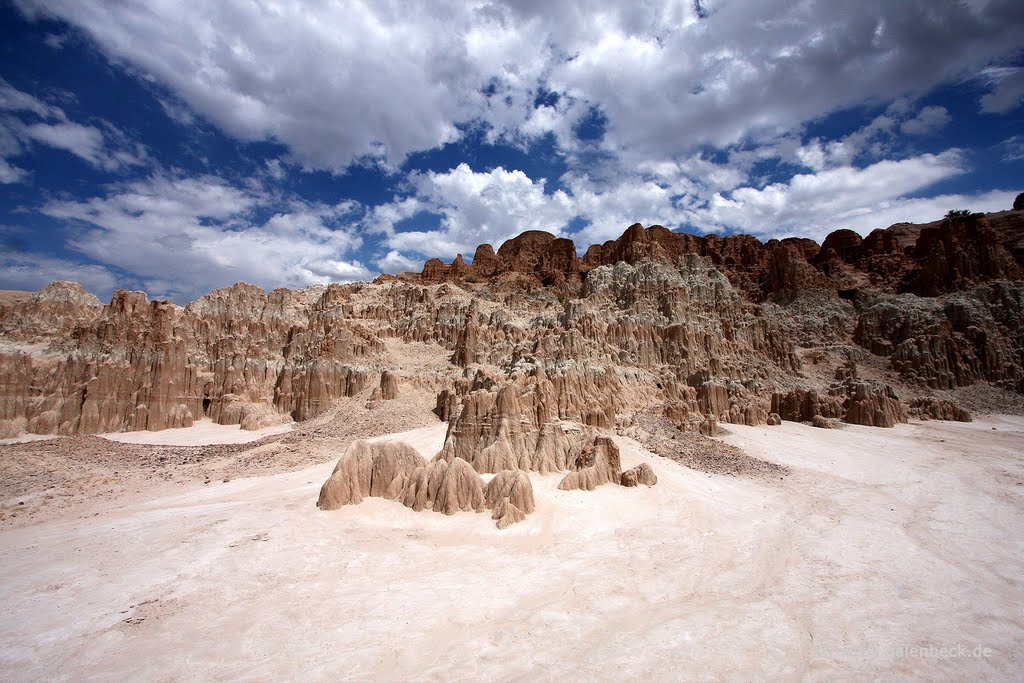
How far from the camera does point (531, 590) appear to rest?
9.04 metres

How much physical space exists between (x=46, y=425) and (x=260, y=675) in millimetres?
32838

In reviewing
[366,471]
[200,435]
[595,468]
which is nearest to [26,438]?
[200,435]

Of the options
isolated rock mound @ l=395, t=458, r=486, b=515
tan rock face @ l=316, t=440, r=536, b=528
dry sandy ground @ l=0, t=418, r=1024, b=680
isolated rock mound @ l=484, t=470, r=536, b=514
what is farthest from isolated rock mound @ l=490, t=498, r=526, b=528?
isolated rock mound @ l=395, t=458, r=486, b=515

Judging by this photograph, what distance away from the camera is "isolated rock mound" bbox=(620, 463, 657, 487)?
51.9 ft

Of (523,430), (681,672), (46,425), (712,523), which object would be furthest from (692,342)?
(46,425)

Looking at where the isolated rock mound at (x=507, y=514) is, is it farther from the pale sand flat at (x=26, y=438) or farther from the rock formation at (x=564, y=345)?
the pale sand flat at (x=26, y=438)

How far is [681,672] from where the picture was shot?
256 inches

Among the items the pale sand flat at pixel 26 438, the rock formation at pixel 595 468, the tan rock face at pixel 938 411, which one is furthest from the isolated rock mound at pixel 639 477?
the pale sand flat at pixel 26 438

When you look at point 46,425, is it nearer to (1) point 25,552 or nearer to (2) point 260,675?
(1) point 25,552

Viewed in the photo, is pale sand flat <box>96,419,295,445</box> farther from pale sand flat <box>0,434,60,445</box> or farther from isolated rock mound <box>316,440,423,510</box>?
isolated rock mound <box>316,440,423,510</box>

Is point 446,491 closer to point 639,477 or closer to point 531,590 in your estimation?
point 531,590

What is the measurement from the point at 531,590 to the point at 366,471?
24.0 feet

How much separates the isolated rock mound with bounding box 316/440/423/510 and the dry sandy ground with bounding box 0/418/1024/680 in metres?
0.51

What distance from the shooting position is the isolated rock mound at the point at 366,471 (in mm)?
13625
